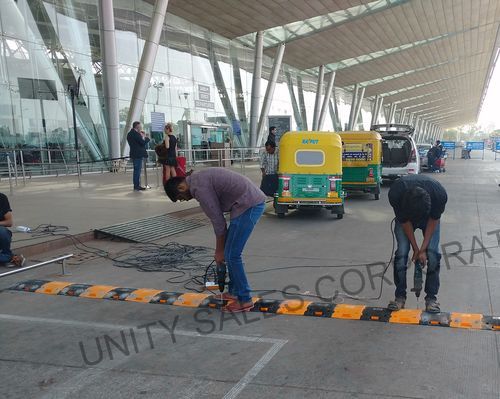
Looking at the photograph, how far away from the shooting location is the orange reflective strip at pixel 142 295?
5.07 m

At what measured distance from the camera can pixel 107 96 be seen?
62.8 feet

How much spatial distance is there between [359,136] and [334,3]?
15002mm

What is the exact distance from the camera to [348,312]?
4.57 m

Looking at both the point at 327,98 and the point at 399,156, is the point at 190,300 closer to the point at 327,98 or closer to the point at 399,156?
the point at 399,156

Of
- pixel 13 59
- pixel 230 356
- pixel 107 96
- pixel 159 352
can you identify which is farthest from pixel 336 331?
A: pixel 13 59

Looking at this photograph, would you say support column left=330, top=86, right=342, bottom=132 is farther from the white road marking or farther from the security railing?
the white road marking

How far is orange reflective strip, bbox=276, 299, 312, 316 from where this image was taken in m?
4.64

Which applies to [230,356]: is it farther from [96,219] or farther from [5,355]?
[96,219]

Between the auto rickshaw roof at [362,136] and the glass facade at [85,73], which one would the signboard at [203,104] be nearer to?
the glass facade at [85,73]

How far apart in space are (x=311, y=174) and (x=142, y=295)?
251 inches

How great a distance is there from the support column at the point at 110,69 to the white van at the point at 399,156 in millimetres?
11345

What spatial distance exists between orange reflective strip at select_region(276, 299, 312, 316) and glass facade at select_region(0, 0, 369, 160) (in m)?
17.5

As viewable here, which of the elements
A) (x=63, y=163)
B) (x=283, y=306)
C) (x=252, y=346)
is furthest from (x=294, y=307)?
(x=63, y=163)

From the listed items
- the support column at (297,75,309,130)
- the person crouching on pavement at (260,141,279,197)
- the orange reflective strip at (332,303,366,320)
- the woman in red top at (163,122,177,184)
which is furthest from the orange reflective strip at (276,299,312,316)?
the support column at (297,75,309,130)
